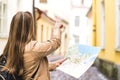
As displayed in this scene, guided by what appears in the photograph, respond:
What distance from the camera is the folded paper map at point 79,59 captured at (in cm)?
351

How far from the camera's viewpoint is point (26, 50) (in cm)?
321

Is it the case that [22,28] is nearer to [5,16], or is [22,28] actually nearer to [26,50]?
[26,50]

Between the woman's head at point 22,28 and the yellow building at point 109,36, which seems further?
the yellow building at point 109,36

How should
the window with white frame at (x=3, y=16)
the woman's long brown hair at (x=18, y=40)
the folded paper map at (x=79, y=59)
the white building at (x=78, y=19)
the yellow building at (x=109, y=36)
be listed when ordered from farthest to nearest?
the white building at (x=78, y=19) < the window with white frame at (x=3, y=16) < the yellow building at (x=109, y=36) < the folded paper map at (x=79, y=59) < the woman's long brown hair at (x=18, y=40)

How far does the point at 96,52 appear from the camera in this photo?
348 centimetres

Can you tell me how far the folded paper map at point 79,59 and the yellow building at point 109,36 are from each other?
795 cm

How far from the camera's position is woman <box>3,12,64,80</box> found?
3.20 metres

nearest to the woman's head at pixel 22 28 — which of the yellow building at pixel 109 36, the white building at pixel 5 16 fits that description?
the yellow building at pixel 109 36

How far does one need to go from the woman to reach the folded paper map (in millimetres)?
347

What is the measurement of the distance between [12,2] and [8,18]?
0.77 metres

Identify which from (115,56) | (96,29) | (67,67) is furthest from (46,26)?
(67,67)

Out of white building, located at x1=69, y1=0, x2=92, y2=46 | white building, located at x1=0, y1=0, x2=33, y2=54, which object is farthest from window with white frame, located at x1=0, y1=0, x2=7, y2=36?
white building, located at x1=69, y1=0, x2=92, y2=46

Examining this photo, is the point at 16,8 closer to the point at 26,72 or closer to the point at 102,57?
the point at 102,57

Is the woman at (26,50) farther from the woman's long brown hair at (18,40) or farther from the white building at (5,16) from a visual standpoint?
the white building at (5,16)
